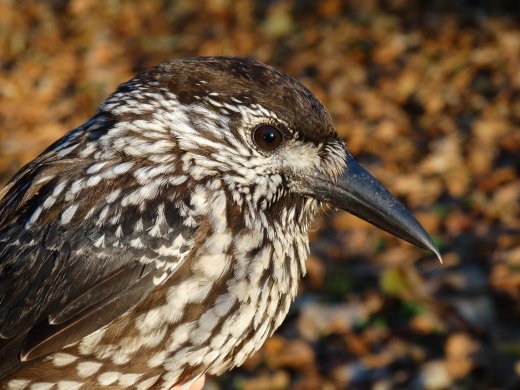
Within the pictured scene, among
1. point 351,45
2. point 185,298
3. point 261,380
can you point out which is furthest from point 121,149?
point 351,45

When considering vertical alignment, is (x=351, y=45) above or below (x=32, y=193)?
below

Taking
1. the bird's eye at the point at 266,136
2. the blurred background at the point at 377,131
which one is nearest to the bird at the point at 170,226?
the bird's eye at the point at 266,136

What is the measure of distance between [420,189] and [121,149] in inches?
165

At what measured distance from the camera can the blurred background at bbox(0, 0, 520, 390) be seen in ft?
17.5

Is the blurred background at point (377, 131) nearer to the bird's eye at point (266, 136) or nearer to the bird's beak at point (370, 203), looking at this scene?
the bird's beak at point (370, 203)

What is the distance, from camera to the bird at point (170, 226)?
2889 mm

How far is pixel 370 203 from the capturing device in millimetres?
3236

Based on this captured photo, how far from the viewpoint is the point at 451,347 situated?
517cm

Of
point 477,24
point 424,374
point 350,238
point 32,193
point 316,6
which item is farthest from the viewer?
point 316,6

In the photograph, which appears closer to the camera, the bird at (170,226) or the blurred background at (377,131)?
the bird at (170,226)

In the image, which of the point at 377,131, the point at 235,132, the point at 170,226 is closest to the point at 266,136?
the point at 235,132

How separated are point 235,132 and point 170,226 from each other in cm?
46

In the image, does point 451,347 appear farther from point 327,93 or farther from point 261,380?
point 327,93

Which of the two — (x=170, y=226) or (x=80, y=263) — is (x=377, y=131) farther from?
(x=80, y=263)
